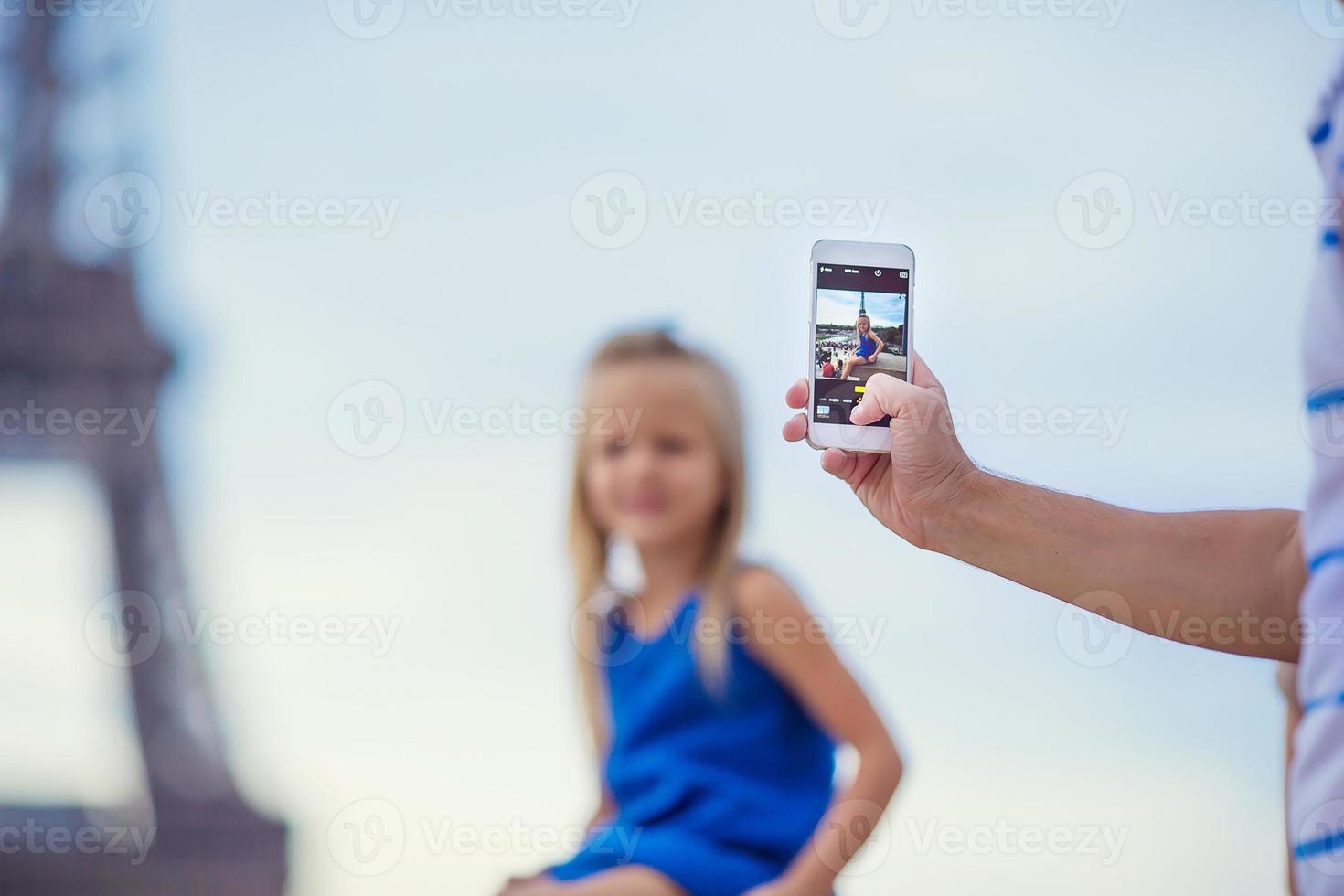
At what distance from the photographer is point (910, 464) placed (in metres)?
0.86

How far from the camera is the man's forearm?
702mm

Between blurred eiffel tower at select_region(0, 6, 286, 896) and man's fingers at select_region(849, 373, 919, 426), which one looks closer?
man's fingers at select_region(849, 373, 919, 426)

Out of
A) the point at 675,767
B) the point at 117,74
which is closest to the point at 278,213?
the point at 117,74

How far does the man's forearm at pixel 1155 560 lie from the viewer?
0.70m

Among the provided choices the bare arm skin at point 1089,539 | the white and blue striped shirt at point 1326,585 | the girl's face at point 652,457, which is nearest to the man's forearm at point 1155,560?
the bare arm skin at point 1089,539

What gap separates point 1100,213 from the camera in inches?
73.5

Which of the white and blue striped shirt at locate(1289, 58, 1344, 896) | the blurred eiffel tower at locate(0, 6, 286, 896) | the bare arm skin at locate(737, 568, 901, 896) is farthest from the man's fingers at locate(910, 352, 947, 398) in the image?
the blurred eiffel tower at locate(0, 6, 286, 896)

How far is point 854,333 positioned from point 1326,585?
647 millimetres

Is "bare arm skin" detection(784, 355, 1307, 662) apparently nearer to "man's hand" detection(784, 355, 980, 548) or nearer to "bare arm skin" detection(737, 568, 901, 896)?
"man's hand" detection(784, 355, 980, 548)

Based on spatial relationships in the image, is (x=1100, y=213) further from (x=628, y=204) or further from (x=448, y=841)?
(x=448, y=841)

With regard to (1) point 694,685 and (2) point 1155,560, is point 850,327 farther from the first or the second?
(1) point 694,685

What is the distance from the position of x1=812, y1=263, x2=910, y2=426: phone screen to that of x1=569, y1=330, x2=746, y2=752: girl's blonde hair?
45 centimetres

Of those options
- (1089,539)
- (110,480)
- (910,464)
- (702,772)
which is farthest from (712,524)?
(110,480)

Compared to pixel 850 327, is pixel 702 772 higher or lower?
lower
